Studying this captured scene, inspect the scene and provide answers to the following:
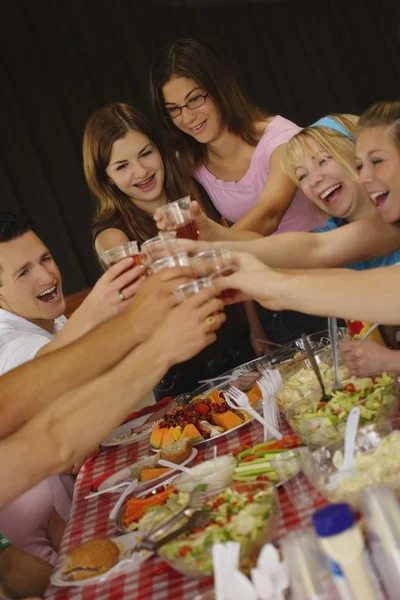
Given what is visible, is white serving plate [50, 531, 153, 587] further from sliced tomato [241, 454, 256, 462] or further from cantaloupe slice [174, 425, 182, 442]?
cantaloupe slice [174, 425, 182, 442]

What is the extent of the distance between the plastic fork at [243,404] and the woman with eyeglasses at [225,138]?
882mm

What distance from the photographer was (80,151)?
5.39 meters

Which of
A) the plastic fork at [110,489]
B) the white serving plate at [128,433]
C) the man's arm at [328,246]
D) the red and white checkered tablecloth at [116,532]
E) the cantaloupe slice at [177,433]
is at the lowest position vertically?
the white serving plate at [128,433]

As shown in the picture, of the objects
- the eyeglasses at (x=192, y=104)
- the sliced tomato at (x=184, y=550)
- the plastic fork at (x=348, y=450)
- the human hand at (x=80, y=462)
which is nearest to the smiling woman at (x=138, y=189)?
the eyeglasses at (x=192, y=104)

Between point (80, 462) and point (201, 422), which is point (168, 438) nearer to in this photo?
point (201, 422)

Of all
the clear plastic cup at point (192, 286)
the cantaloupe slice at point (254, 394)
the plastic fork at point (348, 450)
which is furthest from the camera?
the cantaloupe slice at point (254, 394)

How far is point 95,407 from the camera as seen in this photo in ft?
4.94

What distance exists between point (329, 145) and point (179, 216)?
0.71m

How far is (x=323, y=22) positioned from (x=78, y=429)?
547 centimetres

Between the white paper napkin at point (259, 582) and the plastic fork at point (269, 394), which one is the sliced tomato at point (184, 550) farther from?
the plastic fork at point (269, 394)

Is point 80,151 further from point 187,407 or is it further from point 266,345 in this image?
point 187,407

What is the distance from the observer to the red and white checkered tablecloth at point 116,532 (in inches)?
52.3

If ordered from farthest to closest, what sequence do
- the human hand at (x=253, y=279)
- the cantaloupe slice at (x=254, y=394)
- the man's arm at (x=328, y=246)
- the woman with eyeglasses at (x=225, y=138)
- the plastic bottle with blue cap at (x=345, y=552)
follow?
the woman with eyeglasses at (x=225, y=138)
the man's arm at (x=328, y=246)
the cantaloupe slice at (x=254, y=394)
the human hand at (x=253, y=279)
the plastic bottle with blue cap at (x=345, y=552)

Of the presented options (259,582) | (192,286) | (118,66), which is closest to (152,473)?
(192,286)
